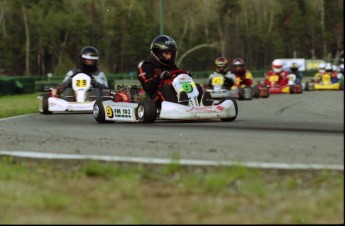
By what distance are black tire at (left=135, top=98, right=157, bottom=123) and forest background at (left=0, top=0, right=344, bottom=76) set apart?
21.8 m

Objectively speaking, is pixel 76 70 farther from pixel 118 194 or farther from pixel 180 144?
pixel 118 194

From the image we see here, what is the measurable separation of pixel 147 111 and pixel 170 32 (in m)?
28.1

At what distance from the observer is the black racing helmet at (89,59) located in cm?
1498

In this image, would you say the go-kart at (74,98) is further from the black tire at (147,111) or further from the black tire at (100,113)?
the black tire at (147,111)

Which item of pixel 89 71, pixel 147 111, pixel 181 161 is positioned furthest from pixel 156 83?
pixel 181 161

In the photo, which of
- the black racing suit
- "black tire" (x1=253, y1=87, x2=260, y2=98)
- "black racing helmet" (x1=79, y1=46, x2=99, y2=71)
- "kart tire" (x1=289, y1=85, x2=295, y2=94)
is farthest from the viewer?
"kart tire" (x1=289, y1=85, x2=295, y2=94)

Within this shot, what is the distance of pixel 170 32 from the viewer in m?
37.7

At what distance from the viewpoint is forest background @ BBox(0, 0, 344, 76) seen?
3719 centimetres

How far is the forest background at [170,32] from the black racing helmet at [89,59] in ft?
54.8

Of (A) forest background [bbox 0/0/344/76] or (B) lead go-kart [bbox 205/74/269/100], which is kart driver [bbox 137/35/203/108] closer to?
(B) lead go-kart [bbox 205/74/269/100]

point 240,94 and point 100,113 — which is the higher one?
point 100,113

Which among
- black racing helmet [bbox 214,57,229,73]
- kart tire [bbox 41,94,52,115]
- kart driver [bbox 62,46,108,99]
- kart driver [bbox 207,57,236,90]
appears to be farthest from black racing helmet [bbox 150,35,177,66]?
black racing helmet [bbox 214,57,229,73]

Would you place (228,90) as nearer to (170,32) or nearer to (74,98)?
(74,98)

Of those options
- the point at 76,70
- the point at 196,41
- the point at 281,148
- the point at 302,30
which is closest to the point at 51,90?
the point at 76,70
